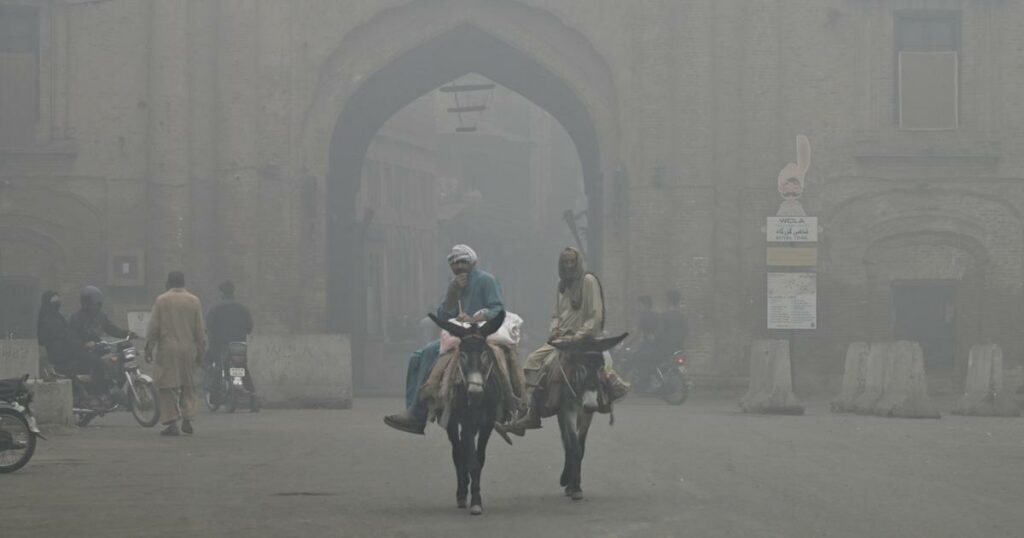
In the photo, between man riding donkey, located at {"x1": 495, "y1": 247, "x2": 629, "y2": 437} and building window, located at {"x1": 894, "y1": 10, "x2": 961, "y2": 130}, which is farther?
building window, located at {"x1": 894, "y1": 10, "x2": 961, "y2": 130}

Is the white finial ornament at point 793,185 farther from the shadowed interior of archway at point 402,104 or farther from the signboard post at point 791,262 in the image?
the shadowed interior of archway at point 402,104

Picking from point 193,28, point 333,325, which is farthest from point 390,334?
point 193,28

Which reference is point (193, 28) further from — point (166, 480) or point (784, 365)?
point (166, 480)

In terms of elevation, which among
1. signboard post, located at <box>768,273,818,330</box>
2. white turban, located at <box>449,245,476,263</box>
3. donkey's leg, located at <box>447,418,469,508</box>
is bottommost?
donkey's leg, located at <box>447,418,469,508</box>

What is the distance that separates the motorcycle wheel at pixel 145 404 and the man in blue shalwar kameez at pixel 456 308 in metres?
8.32

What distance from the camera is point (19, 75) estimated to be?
26.4 metres

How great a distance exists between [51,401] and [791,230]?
13695mm

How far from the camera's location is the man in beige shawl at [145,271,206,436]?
1677 cm

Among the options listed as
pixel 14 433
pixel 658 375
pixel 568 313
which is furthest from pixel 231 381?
pixel 568 313

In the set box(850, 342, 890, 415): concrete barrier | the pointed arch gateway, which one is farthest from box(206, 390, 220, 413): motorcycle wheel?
box(850, 342, 890, 415): concrete barrier

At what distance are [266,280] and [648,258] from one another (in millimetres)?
6076

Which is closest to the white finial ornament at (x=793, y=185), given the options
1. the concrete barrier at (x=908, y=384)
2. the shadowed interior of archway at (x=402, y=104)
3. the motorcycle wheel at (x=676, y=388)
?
the shadowed interior of archway at (x=402, y=104)

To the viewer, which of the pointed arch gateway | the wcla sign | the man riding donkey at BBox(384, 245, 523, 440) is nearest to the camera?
the man riding donkey at BBox(384, 245, 523, 440)

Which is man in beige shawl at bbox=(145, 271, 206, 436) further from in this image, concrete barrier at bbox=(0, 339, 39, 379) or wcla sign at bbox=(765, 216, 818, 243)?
wcla sign at bbox=(765, 216, 818, 243)
